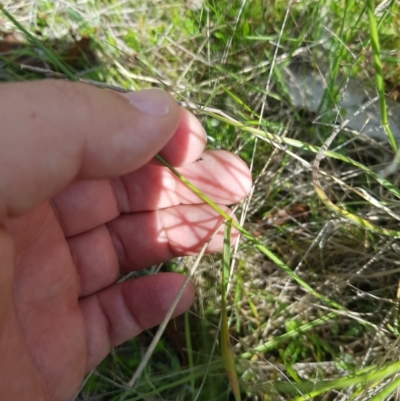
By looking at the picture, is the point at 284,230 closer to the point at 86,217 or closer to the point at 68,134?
the point at 86,217

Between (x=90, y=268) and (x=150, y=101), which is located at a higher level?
(x=150, y=101)

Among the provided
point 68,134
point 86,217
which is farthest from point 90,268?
point 68,134

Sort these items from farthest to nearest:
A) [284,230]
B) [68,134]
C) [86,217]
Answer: [284,230] → [86,217] → [68,134]

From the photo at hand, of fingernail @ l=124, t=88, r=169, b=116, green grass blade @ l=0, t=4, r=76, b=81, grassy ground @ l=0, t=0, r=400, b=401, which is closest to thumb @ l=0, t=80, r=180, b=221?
fingernail @ l=124, t=88, r=169, b=116

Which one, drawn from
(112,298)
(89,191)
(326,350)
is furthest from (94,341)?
(326,350)

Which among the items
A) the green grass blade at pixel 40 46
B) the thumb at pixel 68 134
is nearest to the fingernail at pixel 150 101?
the thumb at pixel 68 134

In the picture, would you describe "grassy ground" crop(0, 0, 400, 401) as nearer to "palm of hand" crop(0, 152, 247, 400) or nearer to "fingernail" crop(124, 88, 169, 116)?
"palm of hand" crop(0, 152, 247, 400)

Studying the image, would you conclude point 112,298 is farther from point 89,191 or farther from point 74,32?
point 74,32
